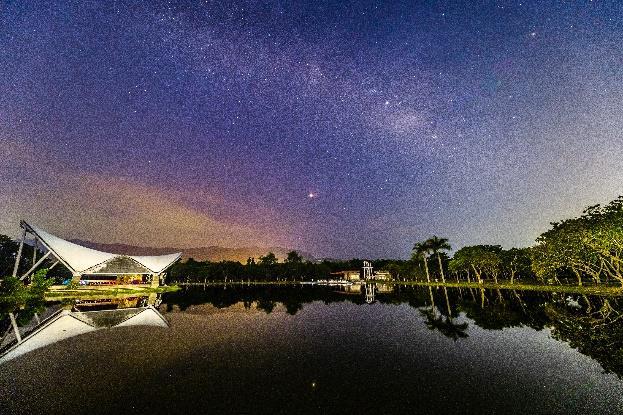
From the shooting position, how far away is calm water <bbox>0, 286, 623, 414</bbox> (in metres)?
8.58

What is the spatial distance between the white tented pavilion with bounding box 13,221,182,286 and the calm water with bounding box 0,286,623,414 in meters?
35.0

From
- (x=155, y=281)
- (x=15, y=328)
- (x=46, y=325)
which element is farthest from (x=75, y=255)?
(x=15, y=328)

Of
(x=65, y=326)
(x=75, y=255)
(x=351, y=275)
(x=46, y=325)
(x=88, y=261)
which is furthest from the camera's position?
(x=351, y=275)

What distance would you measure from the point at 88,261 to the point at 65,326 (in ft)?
148

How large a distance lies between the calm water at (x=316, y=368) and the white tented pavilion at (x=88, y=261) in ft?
115

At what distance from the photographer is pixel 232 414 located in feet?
26.0

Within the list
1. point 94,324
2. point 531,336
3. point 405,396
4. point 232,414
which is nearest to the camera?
point 232,414

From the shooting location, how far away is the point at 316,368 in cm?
1174

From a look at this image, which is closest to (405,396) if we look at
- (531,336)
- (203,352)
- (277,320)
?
(203,352)

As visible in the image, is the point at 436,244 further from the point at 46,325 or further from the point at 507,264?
the point at 46,325

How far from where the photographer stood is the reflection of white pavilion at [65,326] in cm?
1542

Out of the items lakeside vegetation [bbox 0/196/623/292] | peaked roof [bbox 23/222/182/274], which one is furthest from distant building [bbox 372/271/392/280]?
peaked roof [bbox 23/222/182/274]

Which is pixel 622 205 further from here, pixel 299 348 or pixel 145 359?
pixel 145 359

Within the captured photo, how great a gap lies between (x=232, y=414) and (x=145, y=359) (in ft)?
23.4
